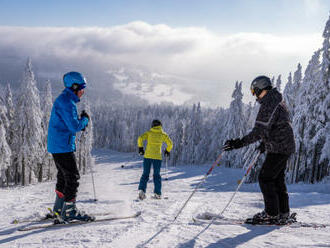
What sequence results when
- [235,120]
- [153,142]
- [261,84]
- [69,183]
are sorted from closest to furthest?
[69,183]
[261,84]
[153,142]
[235,120]

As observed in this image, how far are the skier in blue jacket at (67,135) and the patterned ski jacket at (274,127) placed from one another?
10.2 feet

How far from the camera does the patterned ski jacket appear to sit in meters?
4.54

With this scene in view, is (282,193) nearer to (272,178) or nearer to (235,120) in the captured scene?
(272,178)

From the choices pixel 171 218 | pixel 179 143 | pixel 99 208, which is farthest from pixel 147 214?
pixel 179 143

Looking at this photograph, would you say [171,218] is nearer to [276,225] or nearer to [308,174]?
[276,225]

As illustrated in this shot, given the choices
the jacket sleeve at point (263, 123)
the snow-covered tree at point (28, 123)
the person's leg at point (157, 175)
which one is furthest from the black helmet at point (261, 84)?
the snow-covered tree at point (28, 123)

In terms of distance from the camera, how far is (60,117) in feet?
15.2

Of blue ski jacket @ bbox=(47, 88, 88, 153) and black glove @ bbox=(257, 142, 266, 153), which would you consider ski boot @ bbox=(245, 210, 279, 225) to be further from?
blue ski jacket @ bbox=(47, 88, 88, 153)

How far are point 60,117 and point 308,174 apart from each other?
32067 mm

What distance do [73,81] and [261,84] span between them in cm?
352

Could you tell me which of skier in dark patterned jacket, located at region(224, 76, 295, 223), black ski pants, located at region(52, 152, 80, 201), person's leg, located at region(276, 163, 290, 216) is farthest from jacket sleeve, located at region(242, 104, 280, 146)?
black ski pants, located at region(52, 152, 80, 201)

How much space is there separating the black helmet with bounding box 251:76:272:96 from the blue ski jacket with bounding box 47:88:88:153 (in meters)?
3.27

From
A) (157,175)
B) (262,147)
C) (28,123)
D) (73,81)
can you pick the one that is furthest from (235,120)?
(73,81)

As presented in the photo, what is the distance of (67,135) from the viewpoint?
4.70 m
